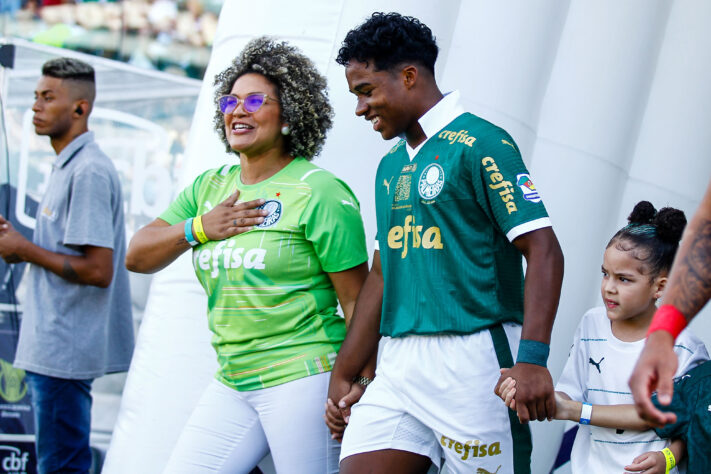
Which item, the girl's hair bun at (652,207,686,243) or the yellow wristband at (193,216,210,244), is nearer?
the girl's hair bun at (652,207,686,243)

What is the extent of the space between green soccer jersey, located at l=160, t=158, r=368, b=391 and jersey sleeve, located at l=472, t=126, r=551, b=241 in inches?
20.0

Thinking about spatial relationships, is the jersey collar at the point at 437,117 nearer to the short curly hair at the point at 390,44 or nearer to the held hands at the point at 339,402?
the short curly hair at the point at 390,44

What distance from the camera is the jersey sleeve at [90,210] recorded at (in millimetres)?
3299

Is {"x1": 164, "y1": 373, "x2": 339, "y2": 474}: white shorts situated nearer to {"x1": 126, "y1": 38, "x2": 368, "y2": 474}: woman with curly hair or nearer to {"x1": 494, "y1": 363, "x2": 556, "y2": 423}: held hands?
{"x1": 126, "y1": 38, "x2": 368, "y2": 474}: woman with curly hair

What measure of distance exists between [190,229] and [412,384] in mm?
843

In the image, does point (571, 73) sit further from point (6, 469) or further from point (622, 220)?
point (6, 469)

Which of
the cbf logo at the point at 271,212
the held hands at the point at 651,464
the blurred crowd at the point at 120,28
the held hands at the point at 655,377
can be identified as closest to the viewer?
the held hands at the point at 655,377

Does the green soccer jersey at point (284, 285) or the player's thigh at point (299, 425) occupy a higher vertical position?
the green soccer jersey at point (284, 285)

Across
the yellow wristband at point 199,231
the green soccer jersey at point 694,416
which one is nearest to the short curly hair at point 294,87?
the yellow wristband at point 199,231

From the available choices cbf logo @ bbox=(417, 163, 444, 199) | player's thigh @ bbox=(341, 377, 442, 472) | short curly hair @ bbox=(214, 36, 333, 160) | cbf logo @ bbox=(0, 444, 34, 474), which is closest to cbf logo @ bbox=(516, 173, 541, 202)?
cbf logo @ bbox=(417, 163, 444, 199)

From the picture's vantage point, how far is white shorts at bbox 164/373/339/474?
2.35 meters

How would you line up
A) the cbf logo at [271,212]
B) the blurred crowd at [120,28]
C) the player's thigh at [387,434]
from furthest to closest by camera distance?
the blurred crowd at [120,28], the cbf logo at [271,212], the player's thigh at [387,434]

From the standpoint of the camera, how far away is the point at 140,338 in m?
3.13

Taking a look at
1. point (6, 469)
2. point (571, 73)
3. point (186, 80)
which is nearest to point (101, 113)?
point (186, 80)
